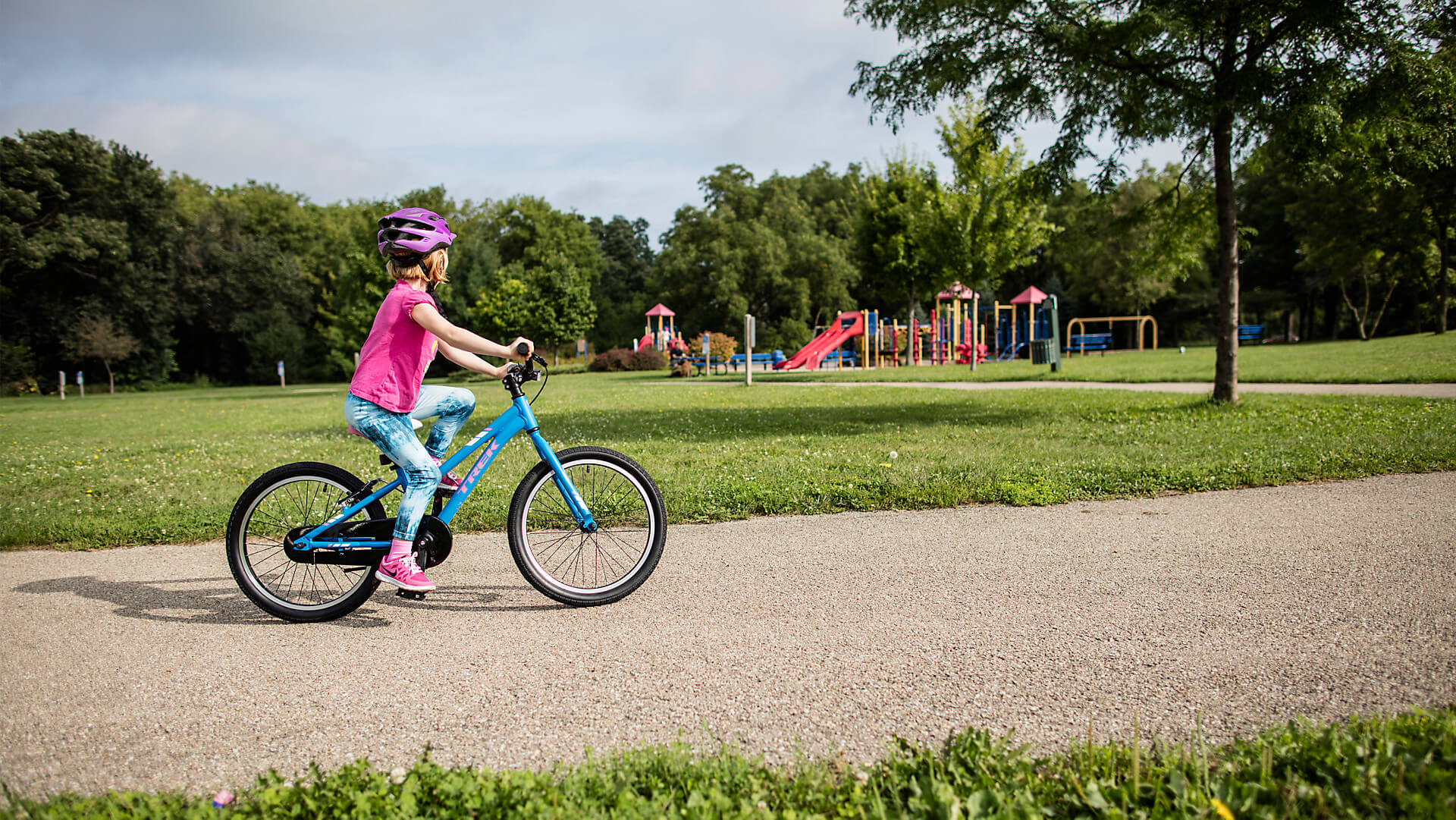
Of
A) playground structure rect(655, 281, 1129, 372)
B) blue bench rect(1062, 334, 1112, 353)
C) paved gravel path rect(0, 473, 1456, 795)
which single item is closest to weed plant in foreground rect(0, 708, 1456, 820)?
paved gravel path rect(0, 473, 1456, 795)

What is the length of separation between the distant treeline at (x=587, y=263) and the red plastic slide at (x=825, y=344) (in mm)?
3689

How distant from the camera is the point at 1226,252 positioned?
456 inches

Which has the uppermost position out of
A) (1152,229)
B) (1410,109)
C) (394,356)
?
(1410,109)

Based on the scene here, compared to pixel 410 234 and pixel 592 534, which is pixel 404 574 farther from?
pixel 410 234

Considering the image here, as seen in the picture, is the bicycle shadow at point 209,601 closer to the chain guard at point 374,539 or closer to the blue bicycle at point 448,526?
the blue bicycle at point 448,526

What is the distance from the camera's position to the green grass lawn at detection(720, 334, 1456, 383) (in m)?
16.6

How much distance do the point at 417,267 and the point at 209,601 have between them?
211cm

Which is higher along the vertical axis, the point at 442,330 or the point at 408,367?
the point at 442,330

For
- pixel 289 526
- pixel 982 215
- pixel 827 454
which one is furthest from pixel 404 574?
pixel 982 215

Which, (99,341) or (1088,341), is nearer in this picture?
(1088,341)

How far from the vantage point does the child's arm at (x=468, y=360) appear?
394 centimetres

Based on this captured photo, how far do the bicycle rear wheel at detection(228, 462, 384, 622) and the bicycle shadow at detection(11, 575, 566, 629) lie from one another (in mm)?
88

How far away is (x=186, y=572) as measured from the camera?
4969 mm

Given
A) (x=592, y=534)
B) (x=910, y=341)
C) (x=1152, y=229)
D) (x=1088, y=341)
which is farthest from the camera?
(x=1088, y=341)
